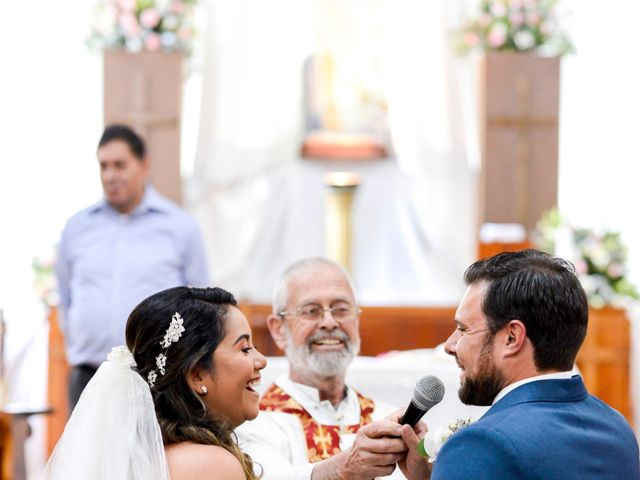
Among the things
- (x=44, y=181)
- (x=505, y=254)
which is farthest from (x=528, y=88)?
(x=505, y=254)

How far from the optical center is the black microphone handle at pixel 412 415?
2932 mm

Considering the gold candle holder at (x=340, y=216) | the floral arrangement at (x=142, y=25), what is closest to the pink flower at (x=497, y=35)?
the gold candle holder at (x=340, y=216)

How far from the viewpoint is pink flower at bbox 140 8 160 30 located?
8.85 metres

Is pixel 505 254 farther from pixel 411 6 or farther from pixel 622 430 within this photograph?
pixel 411 6

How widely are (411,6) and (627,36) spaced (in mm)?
2175

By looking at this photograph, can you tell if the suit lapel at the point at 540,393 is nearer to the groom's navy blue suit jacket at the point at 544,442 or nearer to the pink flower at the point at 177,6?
the groom's navy blue suit jacket at the point at 544,442

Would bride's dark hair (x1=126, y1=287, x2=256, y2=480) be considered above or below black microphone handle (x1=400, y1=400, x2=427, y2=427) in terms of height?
above

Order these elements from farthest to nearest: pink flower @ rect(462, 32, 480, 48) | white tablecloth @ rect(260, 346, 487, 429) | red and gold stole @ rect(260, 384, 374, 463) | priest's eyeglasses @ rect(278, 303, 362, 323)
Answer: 1. pink flower @ rect(462, 32, 480, 48)
2. white tablecloth @ rect(260, 346, 487, 429)
3. priest's eyeglasses @ rect(278, 303, 362, 323)
4. red and gold stole @ rect(260, 384, 374, 463)

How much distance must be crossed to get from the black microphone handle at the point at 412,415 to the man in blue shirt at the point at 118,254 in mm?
2686

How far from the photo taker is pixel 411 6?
9805 mm

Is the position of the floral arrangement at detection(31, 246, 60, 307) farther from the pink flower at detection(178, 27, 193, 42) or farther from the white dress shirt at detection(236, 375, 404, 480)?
the white dress shirt at detection(236, 375, 404, 480)

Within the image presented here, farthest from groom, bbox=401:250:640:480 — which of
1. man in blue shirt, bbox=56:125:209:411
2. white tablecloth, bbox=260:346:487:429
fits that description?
man in blue shirt, bbox=56:125:209:411

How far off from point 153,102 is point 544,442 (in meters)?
6.80

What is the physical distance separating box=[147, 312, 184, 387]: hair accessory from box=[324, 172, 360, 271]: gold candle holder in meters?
5.82
